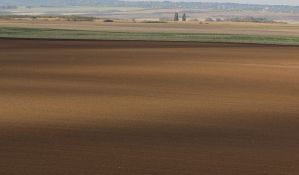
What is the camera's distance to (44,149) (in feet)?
48.5

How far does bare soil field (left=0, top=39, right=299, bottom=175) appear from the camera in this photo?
543 inches

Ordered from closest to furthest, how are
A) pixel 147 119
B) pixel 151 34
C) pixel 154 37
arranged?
pixel 147 119
pixel 154 37
pixel 151 34

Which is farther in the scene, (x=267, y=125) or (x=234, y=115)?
(x=234, y=115)

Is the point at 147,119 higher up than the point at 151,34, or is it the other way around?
the point at 151,34

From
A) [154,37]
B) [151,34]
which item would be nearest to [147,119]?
[154,37]

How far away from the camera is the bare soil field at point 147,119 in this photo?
13.8 metres

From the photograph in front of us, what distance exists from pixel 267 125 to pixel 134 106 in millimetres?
4733

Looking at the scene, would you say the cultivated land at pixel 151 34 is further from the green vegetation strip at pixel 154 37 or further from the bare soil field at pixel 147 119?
the bare soil field at pixel 147 119

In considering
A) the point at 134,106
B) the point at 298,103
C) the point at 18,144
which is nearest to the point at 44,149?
the point at 18,144

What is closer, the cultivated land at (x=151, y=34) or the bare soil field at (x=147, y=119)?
the bare soil field at (x=147, y=119)

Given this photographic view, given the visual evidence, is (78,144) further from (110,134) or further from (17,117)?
(17,117)

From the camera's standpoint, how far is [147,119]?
19.4m

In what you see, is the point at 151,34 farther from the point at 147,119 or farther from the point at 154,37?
the point at 147,119

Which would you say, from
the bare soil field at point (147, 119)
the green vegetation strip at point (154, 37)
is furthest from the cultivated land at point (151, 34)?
the bare soil field at point (147, 119)
